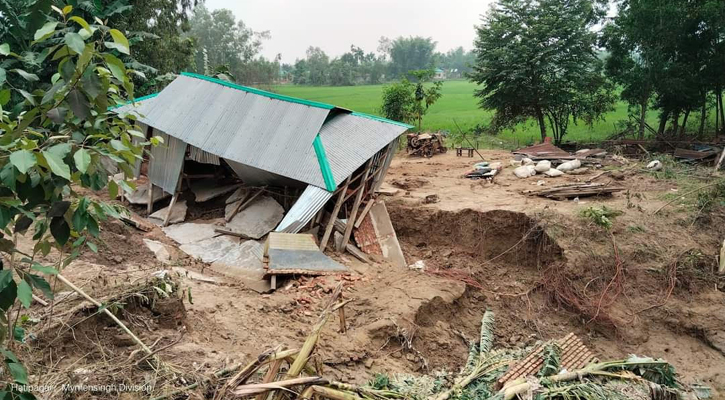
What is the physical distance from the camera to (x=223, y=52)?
56.3 metres

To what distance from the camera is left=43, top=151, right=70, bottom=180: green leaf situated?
6.22ft

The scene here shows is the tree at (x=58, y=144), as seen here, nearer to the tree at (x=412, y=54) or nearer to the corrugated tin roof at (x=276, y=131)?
the corrugated tin roof at (x=276, y=131)

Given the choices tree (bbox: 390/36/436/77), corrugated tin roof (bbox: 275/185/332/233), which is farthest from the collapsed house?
tree (bbox: 390/36/436/77)

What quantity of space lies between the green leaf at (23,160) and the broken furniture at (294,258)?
555 cm

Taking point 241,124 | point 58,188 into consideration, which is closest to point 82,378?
point 58,188

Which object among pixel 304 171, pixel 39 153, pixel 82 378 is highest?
pixel 39 153

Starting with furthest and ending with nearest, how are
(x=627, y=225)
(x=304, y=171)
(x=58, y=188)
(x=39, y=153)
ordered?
(x=627, y=225)
(x=304, y=171)
(x=58, y=188)
(x=39, y=153)

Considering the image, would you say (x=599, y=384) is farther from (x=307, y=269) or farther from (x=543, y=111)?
(x=543, y=111)

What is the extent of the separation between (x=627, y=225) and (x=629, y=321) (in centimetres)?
201

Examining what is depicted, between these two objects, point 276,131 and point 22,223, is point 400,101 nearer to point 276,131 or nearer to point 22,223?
point 276,131

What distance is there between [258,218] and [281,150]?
154 cm

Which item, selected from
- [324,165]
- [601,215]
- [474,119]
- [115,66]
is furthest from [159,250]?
[474,119]

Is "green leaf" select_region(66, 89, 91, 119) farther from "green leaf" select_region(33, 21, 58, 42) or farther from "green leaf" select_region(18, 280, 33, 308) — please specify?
"green leaf" select_region(18, 280, 33, 308)

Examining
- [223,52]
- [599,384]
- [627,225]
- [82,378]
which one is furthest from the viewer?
[223,52]
